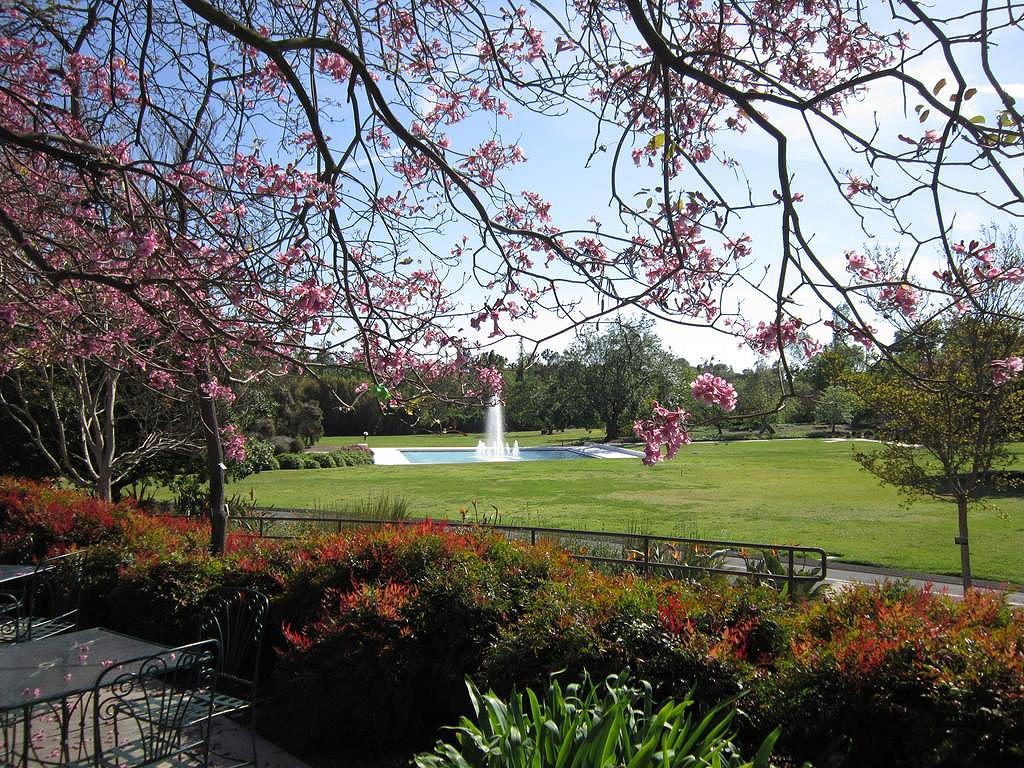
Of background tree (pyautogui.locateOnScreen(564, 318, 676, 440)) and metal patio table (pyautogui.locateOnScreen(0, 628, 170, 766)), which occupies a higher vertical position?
background tree (pyautogui.locateOnScreen(564, 318, 676, 440))

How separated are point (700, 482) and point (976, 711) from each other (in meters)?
29.6

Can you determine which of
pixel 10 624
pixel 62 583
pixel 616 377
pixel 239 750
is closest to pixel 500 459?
pixel 616 377

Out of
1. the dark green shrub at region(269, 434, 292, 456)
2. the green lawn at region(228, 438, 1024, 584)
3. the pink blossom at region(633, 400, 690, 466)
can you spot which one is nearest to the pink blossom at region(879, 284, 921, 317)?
the pink blossom at region(633, 400, 690, 466)

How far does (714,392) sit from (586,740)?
6.71 feet

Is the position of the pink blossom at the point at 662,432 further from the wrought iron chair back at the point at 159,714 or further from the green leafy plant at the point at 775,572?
the green leafy plant at the point at 775,572

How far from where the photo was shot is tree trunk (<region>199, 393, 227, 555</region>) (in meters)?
6.91

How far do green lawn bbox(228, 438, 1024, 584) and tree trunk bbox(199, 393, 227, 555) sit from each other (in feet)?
15.6

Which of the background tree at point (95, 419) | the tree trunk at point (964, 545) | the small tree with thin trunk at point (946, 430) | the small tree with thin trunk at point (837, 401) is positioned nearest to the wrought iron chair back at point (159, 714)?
the small tree with thin trunk at point (837, 401)

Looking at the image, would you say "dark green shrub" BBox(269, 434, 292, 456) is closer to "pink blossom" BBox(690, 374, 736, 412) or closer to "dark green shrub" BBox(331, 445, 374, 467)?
"dark green shrub" BBox(331, 445, 374, 467)

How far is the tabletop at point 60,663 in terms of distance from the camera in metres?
3.47

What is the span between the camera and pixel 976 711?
2.56 metres

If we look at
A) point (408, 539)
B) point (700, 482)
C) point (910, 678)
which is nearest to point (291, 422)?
point (700, 482)

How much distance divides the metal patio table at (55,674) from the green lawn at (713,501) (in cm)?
721

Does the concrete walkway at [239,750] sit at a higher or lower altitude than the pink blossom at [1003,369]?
lower
